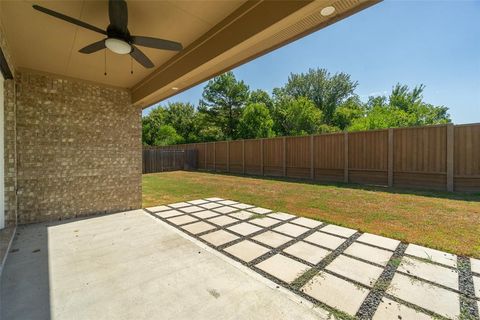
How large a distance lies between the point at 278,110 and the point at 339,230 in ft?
62.0

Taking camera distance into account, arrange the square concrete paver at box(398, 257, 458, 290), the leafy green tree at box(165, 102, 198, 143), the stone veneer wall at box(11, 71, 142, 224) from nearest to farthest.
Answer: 1. the square concrete paver at box(398, 257, 458, 290)
2. the stone veneer wall at box(11, 71, 142, 224)
3. the leafy green tree at box(165, 102, 198, 143)

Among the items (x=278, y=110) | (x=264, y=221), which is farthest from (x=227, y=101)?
(x=264, y=221)

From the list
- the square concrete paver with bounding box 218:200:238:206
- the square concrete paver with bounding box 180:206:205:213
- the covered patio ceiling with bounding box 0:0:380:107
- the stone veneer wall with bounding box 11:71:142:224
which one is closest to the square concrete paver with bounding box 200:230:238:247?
the square concrete paver with bounding box 180:206:205:213

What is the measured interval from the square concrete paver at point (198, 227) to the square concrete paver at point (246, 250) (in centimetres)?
77

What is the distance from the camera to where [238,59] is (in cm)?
303

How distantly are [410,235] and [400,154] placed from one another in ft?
15.5

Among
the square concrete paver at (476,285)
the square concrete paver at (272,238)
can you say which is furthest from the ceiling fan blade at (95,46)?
the square concrete paver at (476,285)

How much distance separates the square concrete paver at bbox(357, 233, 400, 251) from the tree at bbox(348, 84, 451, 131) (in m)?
12.0

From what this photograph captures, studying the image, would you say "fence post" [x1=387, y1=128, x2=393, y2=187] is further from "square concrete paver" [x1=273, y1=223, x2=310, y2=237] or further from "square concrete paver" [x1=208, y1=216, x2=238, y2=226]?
"square concrete paver" [x1=208, y1=216, x2=238, y2=226]

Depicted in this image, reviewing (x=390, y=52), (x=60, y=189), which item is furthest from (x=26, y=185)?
(x=390, y=52)

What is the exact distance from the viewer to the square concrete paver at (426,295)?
5.33ft

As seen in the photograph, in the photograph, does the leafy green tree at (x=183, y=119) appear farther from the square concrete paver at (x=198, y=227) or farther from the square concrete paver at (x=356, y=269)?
→ the square concrete paver at (x=356, y=269)

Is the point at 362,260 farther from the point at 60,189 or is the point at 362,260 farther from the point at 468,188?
the point at 468,188

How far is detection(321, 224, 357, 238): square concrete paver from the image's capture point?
10.3ft
